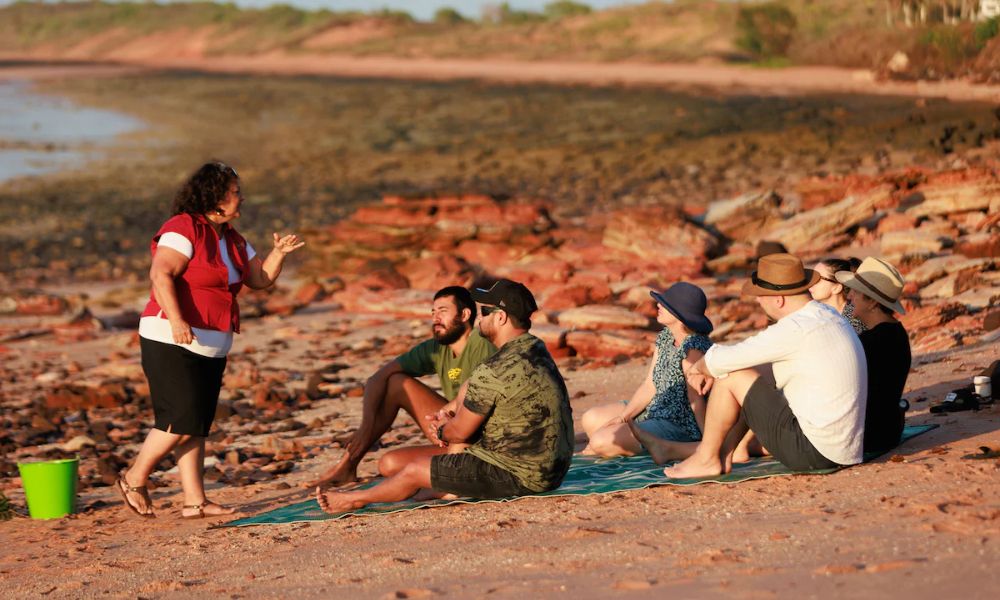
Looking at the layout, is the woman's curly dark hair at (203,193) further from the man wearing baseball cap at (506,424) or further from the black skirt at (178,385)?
the man wearing baseball cap at (506,424)

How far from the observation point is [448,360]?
788 centimetres

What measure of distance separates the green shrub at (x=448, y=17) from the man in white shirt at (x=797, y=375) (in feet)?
190

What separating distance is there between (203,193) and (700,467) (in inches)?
118

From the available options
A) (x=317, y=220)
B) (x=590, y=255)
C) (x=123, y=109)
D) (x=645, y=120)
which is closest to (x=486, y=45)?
(x=123, y=109)

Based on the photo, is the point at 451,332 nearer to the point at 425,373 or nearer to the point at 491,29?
the point at 425,373

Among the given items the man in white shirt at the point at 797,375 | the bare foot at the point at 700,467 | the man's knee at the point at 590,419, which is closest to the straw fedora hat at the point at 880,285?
the man in white shirt at the point at 797,375

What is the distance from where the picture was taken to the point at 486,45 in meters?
51.9

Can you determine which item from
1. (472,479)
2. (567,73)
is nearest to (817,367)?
(472,479)

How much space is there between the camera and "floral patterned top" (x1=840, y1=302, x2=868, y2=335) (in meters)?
7.49

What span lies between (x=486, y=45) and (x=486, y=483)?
46.4 meters

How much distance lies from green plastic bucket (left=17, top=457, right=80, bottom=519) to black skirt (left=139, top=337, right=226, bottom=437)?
0.85 metres

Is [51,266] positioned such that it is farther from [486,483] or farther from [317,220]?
[486,483]

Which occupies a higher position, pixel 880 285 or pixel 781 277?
pixel 781 277

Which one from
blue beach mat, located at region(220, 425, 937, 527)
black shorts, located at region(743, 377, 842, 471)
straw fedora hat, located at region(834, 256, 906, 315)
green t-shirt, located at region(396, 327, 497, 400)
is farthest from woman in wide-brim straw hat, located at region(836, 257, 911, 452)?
green t-shirt, located at region(396, 327, 497, 400)
